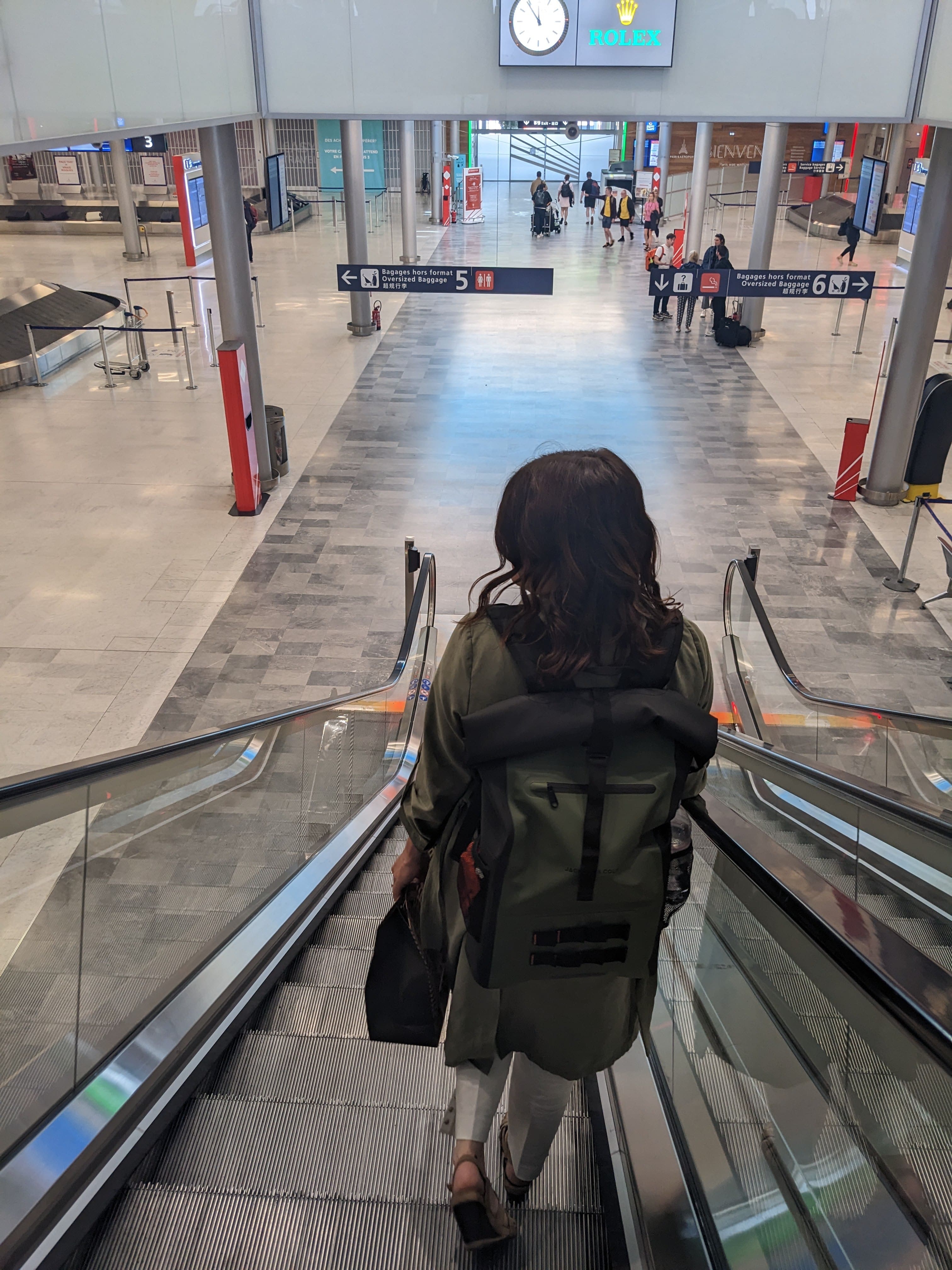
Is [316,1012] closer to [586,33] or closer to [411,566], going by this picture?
[411,566]

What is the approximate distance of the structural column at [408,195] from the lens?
74.9 feet

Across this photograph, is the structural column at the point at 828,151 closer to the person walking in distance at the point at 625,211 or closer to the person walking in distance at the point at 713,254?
the person walking in distance at the point at 625,211

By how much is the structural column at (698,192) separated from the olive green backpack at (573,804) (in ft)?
68.9

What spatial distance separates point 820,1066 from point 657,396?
50.4 feet

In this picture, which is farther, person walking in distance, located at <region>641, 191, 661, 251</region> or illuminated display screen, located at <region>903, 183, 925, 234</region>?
person walking in distance, located at <region>641, 191, 661, 251</region>

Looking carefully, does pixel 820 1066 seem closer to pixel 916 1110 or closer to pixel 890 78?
pixel 916 1110

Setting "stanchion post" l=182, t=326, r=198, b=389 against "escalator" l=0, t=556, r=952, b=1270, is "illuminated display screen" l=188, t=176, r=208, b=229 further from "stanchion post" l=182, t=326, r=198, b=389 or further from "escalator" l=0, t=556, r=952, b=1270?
"escalator" l=0, t=556, r=952, b=1270

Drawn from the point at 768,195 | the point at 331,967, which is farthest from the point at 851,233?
the point at 331,967

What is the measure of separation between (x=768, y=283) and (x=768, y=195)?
460cm

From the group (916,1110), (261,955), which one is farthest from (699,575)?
(916,1110)

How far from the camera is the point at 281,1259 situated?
2076mm

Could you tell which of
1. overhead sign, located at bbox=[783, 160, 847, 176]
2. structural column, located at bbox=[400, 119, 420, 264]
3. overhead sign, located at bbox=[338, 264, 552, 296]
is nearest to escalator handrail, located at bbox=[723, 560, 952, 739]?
overhead sign, located at bbox=[338, 264, 552, 296]

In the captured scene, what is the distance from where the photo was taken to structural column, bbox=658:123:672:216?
95.9 feet

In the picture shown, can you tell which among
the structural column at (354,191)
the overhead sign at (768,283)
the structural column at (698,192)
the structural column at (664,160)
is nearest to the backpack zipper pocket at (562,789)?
the overhead sign at (768,283)
